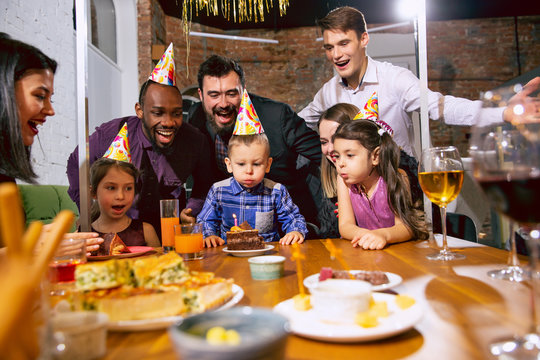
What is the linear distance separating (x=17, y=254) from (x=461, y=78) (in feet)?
19.0

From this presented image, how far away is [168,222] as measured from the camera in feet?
4.83

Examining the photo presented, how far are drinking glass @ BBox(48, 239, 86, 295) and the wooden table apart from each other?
31 centimetres

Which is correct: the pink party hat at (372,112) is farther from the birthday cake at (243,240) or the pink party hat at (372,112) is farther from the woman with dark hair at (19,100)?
the woman with dark hair at (19,100)

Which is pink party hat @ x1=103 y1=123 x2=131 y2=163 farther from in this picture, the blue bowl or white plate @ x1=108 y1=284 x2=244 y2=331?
the blue bowl

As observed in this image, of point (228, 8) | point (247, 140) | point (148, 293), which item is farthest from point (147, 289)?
point (228, 8)

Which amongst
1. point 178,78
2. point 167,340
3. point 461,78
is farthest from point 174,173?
point 461,78

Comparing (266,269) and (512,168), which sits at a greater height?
(512,168)

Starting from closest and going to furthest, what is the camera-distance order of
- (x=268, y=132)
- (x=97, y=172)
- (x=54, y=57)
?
(x=97, y=172) < (x=268, y=132) < (x=54, y=57)

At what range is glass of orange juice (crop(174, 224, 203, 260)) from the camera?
124 centimetres

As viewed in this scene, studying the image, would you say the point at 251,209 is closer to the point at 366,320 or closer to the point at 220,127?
the point at 220,127

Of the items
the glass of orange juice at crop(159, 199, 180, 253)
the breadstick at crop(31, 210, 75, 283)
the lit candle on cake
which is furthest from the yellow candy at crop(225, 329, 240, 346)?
the glass of orange juice at crop(159, 199, 180, 253)

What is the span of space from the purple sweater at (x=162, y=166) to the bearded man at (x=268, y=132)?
74mm

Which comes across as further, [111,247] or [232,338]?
[111,247]

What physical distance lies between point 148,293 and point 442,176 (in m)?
0.90
